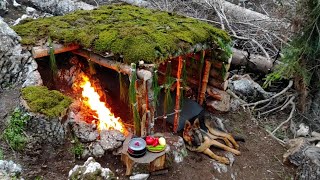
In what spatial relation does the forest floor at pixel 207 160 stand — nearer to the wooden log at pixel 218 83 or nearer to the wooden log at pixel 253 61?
the wooden log at pixel 218 83

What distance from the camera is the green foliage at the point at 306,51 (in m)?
6.98

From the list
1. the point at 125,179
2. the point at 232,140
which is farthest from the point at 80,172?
the point at 232,140

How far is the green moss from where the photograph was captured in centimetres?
482

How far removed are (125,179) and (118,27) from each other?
9.37ft

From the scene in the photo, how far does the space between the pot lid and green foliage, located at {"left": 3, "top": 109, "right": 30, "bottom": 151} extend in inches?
62.6

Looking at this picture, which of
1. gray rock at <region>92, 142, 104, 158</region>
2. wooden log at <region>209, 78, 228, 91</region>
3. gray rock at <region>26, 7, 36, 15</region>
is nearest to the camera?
gray rock at <region>92, 142, 104, 158</region>

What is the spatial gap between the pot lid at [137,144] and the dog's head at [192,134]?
1.43 m

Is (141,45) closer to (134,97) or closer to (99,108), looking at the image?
(134,97)

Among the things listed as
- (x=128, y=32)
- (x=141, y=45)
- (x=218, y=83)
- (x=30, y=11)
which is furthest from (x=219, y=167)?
(x=30, y=11)

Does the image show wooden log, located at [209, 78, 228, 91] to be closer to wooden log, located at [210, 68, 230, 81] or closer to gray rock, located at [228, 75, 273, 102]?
wooden log, located at [210, 68, 230, 81]

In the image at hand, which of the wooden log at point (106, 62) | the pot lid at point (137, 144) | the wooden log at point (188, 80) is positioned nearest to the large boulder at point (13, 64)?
the wooden log at point (106, 62)

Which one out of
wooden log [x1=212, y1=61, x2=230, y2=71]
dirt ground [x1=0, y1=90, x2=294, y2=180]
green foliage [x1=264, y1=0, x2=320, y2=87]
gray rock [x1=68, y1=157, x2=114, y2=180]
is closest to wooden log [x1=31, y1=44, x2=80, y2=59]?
dirt ground [x1=0, y1=90, x2=294, y2=180]

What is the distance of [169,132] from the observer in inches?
271

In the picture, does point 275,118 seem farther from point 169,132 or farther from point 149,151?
point 149,151
